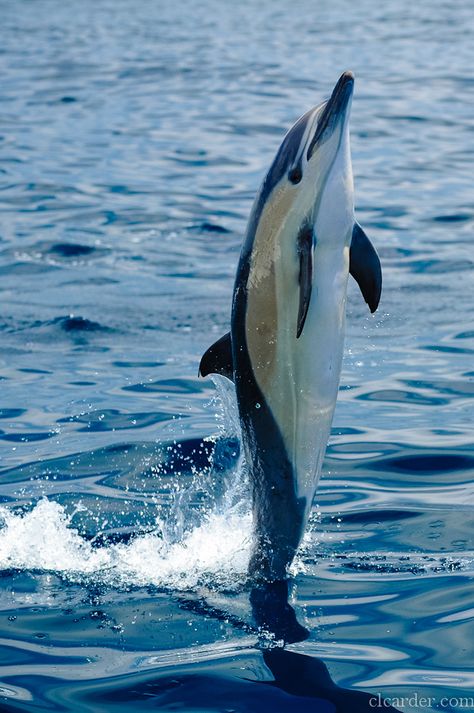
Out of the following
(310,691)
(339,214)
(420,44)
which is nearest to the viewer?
(310,691)

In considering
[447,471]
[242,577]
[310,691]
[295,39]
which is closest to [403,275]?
[447,471]

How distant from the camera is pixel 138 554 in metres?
6.05

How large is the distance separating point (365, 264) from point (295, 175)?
482mm

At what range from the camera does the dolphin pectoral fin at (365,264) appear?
5246 mm

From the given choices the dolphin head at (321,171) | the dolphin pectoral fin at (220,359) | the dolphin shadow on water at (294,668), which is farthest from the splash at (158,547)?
the dolphin head at (321,171)

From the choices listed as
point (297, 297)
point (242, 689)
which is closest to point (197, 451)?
point (297, 297)

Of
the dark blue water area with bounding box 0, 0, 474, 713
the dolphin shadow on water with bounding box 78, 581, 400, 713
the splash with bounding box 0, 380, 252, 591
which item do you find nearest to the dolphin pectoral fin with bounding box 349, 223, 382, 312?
the splash with bounding box 0, 380, 252, 591

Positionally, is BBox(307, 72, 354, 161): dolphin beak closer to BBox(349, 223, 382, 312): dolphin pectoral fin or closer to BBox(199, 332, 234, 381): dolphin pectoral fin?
BBox(349, 223, 382, 312): dolphin pectoral fin

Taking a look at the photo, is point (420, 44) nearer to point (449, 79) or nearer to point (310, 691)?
point (449, 79)

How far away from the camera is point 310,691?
4.68 metres

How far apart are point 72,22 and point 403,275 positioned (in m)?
30.7

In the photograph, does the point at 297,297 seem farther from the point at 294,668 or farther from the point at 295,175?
the point at 294,668

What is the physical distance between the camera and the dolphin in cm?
512

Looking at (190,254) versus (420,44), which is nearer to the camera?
(190,254)
